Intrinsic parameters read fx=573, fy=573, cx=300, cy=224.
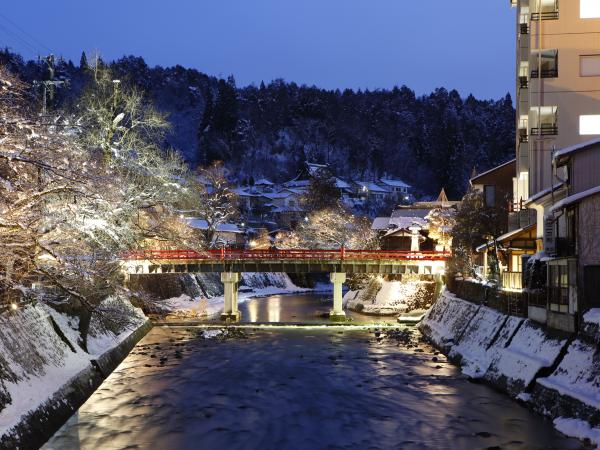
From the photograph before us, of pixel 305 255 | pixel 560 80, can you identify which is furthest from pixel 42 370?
pixel 560 80

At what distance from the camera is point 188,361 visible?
31.8m

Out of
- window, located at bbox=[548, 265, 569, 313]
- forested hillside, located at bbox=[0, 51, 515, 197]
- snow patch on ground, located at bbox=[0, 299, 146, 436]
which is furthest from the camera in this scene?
forested hillside, located at bbox=[0, 51, 515, 197]

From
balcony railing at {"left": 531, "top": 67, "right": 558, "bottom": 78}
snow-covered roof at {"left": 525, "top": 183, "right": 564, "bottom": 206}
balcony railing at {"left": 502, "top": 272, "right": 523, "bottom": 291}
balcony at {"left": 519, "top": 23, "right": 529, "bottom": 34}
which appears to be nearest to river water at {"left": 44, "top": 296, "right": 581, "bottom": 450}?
balcony railing at {"left": 502, "top": 272, "right": 523, "bottom": 291}

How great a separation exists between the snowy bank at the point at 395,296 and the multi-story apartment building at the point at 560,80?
19.6 meters

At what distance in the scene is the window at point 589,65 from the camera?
118 ft

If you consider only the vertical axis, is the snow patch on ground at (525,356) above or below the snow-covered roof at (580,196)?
below

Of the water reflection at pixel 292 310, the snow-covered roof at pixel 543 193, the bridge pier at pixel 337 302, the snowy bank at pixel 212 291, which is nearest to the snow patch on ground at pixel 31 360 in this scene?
the snow-covered roof at pixel 543 193

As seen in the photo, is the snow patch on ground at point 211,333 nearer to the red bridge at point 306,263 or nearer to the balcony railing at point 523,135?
the red bridge at point 306,263

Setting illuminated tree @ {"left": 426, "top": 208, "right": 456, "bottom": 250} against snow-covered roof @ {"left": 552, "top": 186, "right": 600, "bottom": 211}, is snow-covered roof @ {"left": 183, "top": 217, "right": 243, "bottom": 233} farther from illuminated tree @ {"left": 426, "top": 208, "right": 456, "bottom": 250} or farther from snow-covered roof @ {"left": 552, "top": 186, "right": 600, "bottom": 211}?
snow-covered roof @ {"left": 552, "top": 186, "right": 600, "bottom": 211}

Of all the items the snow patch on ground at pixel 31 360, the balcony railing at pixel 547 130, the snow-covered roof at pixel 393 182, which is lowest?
the snow patch on ground at pixel 31 360

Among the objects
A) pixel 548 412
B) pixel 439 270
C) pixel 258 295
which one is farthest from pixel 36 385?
pixel 258 295

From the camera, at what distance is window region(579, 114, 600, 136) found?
35.6 meters

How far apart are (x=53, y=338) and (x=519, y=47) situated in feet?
124

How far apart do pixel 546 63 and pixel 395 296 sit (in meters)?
27.4
